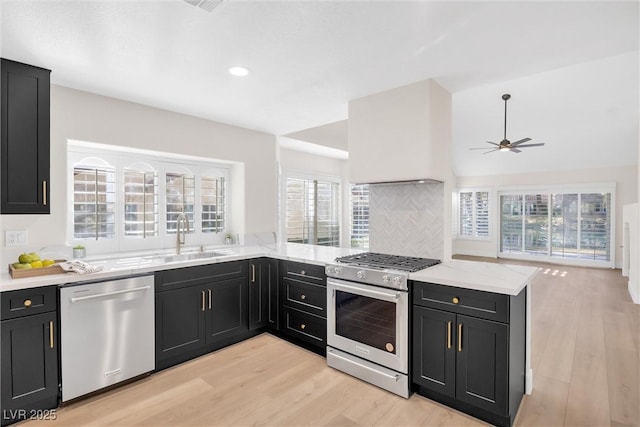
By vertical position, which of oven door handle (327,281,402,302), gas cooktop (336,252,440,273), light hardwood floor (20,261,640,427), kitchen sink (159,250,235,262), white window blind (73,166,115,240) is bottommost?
light hardwood floor (20,261,640,427)

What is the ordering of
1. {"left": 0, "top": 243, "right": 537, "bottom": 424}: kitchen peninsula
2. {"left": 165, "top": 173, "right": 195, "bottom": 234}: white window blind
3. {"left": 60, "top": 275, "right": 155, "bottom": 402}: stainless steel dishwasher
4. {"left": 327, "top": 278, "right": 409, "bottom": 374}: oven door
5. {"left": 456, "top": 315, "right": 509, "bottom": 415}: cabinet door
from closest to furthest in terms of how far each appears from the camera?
{"left": 456, "top": 315, "right": 509, "bottom": 415}: cabinet door < {"left": 0, "top": 243, "right": 537, "bottom": 424}: kitchen peninsula < {"left": 60, "top": 275, "right": 155, "bottom": 402}: stainless steel dishwasher < {"left": 327, "top": 278, "right": 409, "bottom": 374}: oven door < {"left": 165, "top": 173, "right": 195, "bottom": 234}: white window blind

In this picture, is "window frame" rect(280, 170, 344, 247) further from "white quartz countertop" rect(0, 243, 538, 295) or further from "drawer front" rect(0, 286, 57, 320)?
"drawer front" rect(0, 286, 57, 320)

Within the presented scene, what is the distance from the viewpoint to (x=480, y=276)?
7.29ft

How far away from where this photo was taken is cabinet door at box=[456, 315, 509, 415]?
6.43ft

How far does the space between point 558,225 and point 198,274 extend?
29.0 feet

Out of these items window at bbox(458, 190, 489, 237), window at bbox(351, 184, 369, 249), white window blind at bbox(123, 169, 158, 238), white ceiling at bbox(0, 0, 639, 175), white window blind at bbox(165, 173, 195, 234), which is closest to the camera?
white ceiling at bbox(0, 0, 639, 175)

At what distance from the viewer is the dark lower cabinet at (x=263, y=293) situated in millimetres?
3324

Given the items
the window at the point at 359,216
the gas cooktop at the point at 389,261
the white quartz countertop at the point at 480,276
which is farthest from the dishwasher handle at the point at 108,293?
the window at the point at 359,216

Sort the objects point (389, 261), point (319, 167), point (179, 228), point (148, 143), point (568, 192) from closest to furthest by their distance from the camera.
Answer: point (389, 261) < point (148, 143) < point (179, 228) < point (319, 167) < point (568, 192)

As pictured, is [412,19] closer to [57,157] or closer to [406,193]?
[406,193]

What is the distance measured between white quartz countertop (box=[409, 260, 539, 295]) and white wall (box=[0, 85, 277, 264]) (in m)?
2.46

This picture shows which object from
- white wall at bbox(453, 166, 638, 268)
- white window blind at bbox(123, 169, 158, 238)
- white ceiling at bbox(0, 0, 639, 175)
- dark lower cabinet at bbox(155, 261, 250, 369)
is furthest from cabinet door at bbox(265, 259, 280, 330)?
white wall at bbox(453, 166, 638, 268)

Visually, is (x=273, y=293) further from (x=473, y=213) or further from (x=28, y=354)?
(x=473, y=213)

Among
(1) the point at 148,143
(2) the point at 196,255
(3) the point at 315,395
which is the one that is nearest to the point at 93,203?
(1) the point at 148,143
